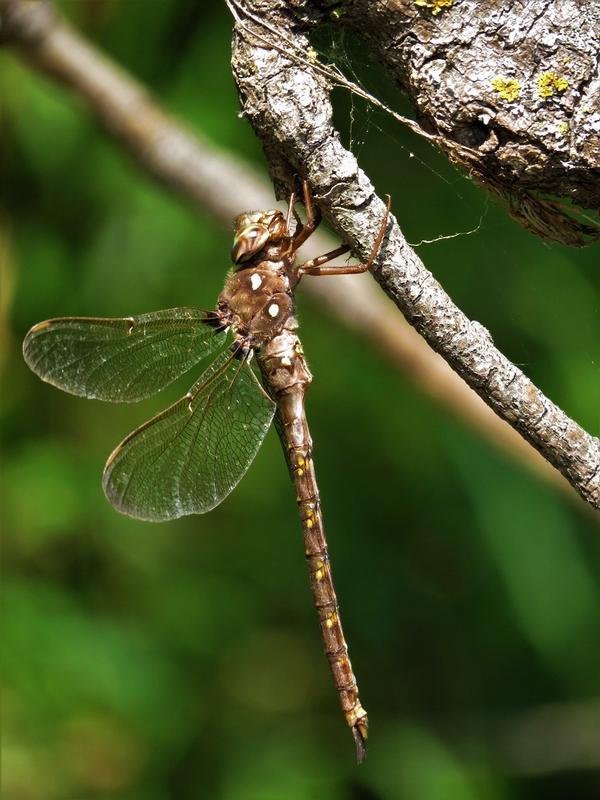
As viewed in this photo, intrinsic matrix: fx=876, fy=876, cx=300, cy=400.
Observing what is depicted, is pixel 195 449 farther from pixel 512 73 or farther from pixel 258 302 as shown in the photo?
pixel 512 73

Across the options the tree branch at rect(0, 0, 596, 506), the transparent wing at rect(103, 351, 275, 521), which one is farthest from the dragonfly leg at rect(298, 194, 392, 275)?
the tree branch at rect(0, 0, 596, 506)

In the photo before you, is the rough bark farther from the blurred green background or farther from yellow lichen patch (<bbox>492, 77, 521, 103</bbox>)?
the blurred green background

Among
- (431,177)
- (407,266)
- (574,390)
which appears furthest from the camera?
(431,177)

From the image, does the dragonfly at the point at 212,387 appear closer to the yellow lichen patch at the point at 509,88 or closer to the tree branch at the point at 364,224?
the tree branch at the point at 364,224

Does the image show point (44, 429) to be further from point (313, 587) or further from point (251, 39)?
point (251, 39)

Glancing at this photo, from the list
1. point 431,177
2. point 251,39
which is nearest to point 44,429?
point 431,177

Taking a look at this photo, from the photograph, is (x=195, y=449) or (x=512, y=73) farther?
(x=195, y=449)

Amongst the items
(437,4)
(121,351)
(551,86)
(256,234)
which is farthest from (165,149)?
(551,86)
